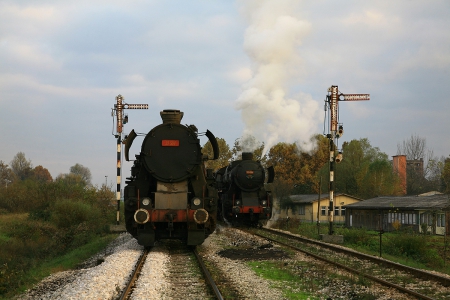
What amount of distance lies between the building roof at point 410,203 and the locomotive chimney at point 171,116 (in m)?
19.6

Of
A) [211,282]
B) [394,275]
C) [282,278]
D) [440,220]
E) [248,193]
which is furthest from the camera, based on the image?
[440,220]

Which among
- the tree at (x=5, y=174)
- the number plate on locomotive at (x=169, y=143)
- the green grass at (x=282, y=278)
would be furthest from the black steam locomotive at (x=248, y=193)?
the tree at (x=5, y=174)

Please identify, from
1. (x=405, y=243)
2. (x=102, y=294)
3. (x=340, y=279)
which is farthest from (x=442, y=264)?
(x=102, y=294)

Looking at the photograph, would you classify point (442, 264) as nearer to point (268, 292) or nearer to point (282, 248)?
point (282, 248)

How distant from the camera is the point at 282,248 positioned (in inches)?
628

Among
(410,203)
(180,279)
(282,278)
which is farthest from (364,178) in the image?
(180,279)

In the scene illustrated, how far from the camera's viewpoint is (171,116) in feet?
51.8

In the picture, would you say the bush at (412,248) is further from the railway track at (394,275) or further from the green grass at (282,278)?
the green grass at (282,278)

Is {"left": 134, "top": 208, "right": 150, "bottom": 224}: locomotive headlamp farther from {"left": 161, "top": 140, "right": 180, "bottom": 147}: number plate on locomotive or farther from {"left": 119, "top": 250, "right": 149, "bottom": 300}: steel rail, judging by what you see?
{"left": 161, "top": 140, "right": 180, "bottom": 147}: number plate on locomotive

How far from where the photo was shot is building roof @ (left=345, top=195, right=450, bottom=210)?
30.2 meters

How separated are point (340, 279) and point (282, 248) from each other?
18.4ft

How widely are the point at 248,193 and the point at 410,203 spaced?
13.6 m

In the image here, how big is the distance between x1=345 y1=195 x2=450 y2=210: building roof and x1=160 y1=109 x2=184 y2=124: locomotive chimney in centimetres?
1965

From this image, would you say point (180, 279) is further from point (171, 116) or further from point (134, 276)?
point (171, 116)
